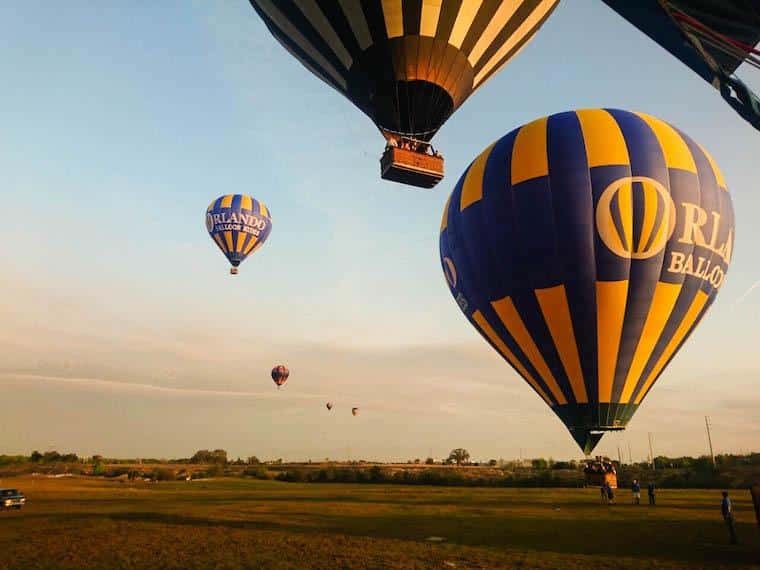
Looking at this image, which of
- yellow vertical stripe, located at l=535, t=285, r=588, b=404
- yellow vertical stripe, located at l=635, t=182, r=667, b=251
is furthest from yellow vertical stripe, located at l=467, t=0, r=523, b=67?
yellow vertical stripe, located at l=535, t=285, r=588, b=404

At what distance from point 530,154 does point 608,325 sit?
7564 mm

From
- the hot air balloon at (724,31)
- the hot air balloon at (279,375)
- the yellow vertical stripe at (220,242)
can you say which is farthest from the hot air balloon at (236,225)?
the hot air balloon at (724,31)

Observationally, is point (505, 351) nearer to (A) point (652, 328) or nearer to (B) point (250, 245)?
(A) point (652, 328)

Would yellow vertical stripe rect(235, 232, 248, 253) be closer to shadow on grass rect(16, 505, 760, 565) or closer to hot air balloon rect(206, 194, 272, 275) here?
hot air balloon rect(206, 194, 272, 275)

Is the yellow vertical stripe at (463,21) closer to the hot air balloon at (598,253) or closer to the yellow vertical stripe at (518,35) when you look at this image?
the yellow vertical stripe at (518,35)

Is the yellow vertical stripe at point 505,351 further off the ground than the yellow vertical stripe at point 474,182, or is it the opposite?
the yellow vertical stripe at point 474,182

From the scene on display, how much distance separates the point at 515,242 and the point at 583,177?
3584 mm

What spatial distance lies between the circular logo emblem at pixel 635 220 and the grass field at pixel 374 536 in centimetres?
975

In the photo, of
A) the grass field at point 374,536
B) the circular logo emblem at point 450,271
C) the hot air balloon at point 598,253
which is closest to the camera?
the grass field at point 374,536

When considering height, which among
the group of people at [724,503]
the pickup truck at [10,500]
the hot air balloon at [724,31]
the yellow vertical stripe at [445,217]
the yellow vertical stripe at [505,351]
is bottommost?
the pickup truck at [10,500]

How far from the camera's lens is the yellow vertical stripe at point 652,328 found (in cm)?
2022

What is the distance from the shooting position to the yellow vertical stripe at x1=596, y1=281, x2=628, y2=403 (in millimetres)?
20094

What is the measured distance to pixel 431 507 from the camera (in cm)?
2597

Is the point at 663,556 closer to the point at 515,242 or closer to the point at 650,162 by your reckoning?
the point at 515,242
